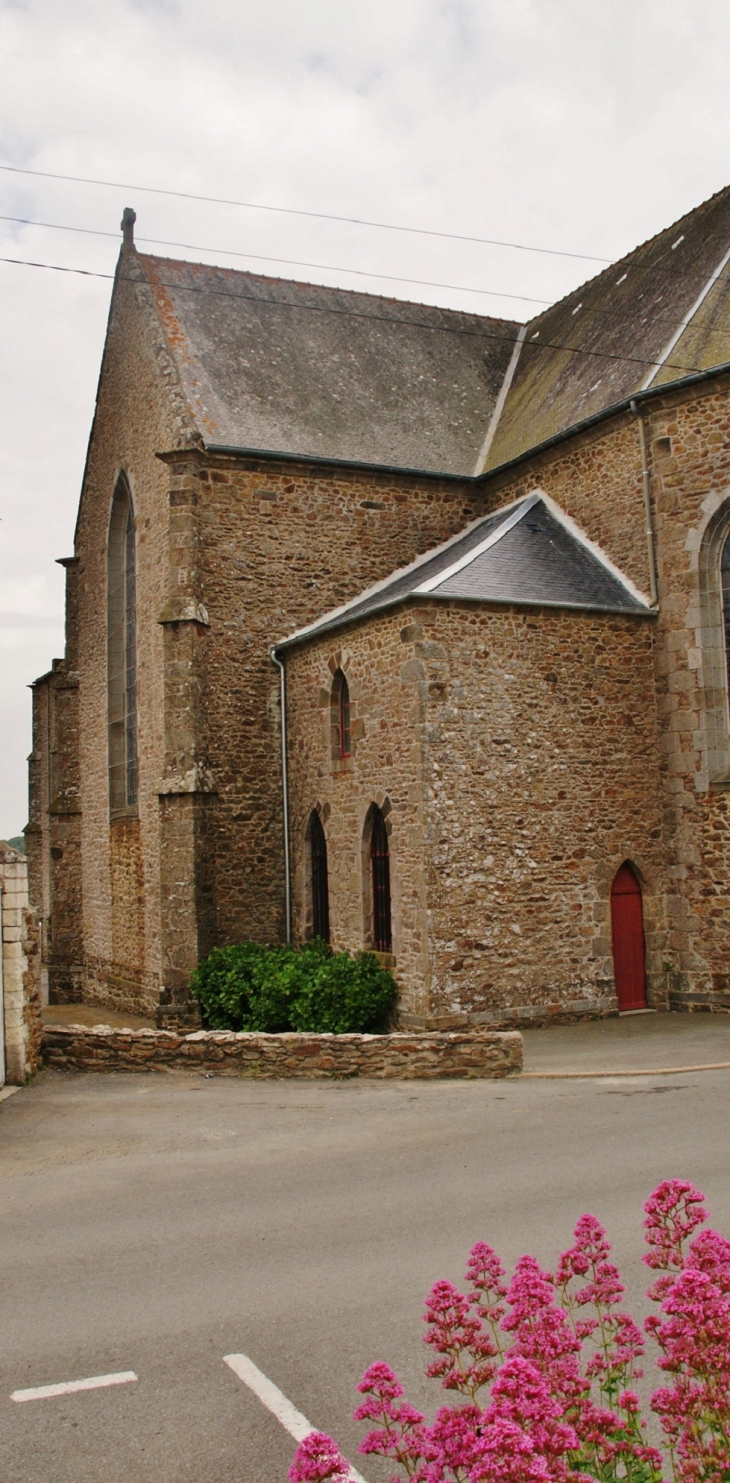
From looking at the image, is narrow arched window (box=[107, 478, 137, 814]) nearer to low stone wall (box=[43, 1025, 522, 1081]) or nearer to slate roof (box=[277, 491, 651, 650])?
slate roof (box=[277, 491, 651, 650])

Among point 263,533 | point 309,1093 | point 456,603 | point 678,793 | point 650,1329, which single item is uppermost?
point 263,533

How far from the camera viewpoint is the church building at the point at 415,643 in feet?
47.7

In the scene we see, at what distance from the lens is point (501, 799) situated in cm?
1453

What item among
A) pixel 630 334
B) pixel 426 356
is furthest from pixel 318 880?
pixel 426 356

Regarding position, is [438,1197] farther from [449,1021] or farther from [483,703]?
[483,703]

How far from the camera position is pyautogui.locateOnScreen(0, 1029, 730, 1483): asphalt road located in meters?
→ 4.51

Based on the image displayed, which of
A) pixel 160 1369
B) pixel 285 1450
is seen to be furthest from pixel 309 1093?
pixel 285 1450

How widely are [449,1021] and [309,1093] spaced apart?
3.25m

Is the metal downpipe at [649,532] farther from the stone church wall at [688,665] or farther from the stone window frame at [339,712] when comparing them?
the stone window frame at [339,712]

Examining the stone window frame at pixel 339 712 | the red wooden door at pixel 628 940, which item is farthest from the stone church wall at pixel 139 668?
the red wooden door at pixel 628 940

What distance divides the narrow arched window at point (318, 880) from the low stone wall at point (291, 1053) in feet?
16.7

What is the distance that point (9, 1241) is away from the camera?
6.93m

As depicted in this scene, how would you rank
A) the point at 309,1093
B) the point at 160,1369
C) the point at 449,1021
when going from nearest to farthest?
the point at 160,1369 → the point at 309,1093 → the point at 449,1021

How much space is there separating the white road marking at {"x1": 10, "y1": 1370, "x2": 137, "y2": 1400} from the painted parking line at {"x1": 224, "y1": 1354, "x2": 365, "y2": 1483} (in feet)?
1.48
